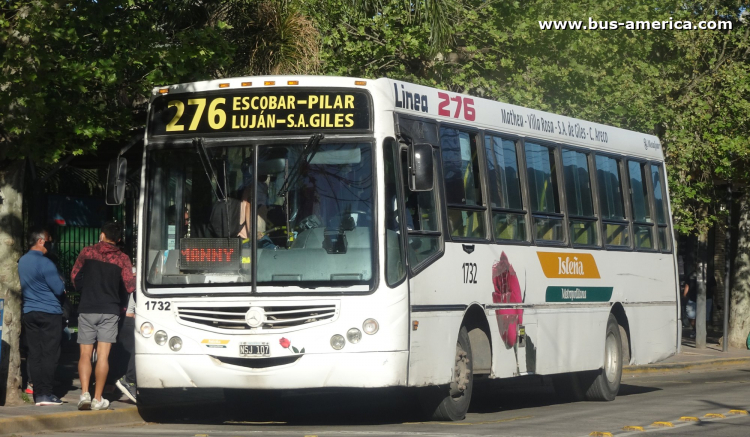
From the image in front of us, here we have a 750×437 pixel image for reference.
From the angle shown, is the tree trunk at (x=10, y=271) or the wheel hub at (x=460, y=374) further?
the tree trunk at (x=10, y=271)

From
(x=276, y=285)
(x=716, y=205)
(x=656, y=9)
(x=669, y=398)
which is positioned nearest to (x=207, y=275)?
(x=276, y=285)

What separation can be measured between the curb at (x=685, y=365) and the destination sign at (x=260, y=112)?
11230mm

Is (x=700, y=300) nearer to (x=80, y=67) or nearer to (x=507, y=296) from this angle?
(x=507, y=296)

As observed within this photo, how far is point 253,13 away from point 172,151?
6.42 meters

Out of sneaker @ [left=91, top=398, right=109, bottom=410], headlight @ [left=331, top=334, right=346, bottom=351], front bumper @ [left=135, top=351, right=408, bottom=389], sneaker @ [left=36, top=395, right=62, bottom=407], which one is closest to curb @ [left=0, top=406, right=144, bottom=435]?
sneaker @ [left=91, top=398, right=109, bottom=410]

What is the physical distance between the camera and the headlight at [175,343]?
10.5m

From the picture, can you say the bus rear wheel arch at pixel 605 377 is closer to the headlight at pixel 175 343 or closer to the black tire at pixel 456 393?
the black tire at pixel 456 393

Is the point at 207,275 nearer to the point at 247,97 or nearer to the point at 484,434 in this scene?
the point at 247,97

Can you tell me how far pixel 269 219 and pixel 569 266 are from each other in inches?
176

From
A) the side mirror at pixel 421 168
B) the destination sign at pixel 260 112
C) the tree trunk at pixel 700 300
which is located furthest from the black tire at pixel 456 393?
the tree trunk at pixel 700 300

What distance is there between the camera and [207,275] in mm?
10586

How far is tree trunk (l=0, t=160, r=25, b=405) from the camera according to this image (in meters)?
11.8

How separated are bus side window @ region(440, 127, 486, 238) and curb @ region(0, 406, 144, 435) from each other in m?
3.51

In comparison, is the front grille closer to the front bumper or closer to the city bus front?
the city bus front
